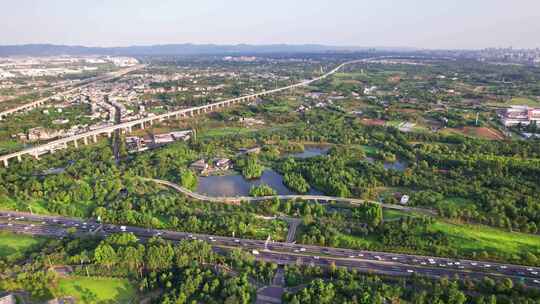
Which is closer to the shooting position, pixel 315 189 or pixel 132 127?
pixel 315 189

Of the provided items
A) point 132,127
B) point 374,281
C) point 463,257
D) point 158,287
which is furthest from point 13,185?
point 463,257

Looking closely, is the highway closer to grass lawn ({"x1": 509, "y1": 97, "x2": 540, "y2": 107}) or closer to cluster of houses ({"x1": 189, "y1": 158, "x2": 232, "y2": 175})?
cluster of houses ({"x1": 189, "y1": 158, "x2": 232, "y2": 175})

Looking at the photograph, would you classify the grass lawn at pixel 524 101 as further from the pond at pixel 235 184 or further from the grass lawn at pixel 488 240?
the pond at pixel 235 184

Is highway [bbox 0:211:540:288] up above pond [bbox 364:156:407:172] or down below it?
below

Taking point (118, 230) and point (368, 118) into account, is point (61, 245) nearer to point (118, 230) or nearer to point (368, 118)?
point (118, 230)

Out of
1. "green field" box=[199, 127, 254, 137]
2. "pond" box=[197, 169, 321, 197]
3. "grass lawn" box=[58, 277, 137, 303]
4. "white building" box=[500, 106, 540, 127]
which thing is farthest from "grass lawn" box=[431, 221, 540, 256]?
"white building" box=[500, 106, 540, 127]

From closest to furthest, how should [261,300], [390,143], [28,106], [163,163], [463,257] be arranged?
[261,300] → [463,257] → [163,163] → [390,143] → [28,106]

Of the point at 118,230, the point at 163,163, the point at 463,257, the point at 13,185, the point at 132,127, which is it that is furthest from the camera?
the point at 132,127
